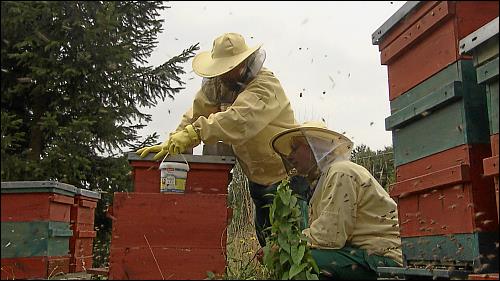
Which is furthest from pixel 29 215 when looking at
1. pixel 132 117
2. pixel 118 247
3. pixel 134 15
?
pixel 134 15

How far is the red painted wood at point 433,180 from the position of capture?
7.69 ft

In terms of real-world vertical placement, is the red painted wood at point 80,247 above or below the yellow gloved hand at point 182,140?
below

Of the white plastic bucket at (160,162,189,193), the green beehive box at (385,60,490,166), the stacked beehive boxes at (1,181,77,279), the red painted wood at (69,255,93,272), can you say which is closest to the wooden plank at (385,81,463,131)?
the green beehive box at (385,60,490,166)

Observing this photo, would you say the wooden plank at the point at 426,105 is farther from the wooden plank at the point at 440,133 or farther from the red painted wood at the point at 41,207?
the red painted wood at the point at 41,207

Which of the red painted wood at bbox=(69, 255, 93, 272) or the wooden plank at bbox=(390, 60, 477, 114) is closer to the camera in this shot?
the wooden plank at bbox=(390, 60, 477, 114)

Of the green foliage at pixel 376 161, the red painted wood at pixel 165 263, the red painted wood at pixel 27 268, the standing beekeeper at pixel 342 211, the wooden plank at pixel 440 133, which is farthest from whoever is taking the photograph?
the green foliage at pixel 376 161

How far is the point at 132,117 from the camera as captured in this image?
5473mm

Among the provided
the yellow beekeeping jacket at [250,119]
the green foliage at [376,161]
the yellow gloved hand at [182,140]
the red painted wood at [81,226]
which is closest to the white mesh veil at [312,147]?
the yellow beekeeping jacket at [250,119]

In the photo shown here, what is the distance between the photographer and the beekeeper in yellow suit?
329 centimetres

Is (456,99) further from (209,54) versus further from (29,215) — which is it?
(29,215)

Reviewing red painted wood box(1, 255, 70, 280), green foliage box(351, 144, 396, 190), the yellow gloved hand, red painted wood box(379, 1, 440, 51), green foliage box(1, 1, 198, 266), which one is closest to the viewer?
red painted wood box(379, 1, 440, 51)

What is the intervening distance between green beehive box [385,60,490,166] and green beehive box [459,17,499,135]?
0.62 ft

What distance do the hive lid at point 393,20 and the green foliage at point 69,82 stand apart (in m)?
1.62

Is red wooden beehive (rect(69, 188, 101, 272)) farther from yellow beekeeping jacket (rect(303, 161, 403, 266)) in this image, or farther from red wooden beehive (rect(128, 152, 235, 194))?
yellow beekeeping jacket (rect(303, 161, 403, 266))
